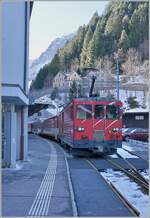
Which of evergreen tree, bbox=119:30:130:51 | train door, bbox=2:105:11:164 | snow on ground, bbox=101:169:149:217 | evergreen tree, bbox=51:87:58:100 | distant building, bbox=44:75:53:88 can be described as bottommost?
snow on ground, bbox=101:169:149:217

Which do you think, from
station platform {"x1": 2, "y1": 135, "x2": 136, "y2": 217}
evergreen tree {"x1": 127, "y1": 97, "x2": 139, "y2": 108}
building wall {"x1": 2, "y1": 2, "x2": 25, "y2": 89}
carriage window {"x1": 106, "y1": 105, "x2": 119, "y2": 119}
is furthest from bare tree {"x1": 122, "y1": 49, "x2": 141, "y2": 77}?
station platform {"x1": 2, "y1": 135, "x2": 136, "y2": 217}

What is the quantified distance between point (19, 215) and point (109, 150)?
52.2ft

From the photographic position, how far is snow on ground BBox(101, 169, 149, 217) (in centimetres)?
1050

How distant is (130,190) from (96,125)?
1148 cm

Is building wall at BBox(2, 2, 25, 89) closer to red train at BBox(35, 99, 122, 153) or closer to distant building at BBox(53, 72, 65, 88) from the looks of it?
red train at BBox(35, 99, 122, 153)

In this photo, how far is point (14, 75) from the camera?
1894 centimetres

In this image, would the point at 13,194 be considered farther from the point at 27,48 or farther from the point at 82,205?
the point at 27,48

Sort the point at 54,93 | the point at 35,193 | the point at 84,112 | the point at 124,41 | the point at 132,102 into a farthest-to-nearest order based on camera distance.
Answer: the point at 54,93, the point at 132,102, the point at 124,41, the point at 84,112, the point at 35,193

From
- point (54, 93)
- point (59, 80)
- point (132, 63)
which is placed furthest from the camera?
point (54, 93)

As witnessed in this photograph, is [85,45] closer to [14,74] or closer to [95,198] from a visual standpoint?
[14,74]

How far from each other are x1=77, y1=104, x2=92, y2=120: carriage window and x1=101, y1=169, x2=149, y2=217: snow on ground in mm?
6373

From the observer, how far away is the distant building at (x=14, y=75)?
56.3 feet

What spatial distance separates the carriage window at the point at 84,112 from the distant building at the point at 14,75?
2764 millimetres

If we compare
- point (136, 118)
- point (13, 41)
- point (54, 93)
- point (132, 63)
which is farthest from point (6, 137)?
point (54, 93)
